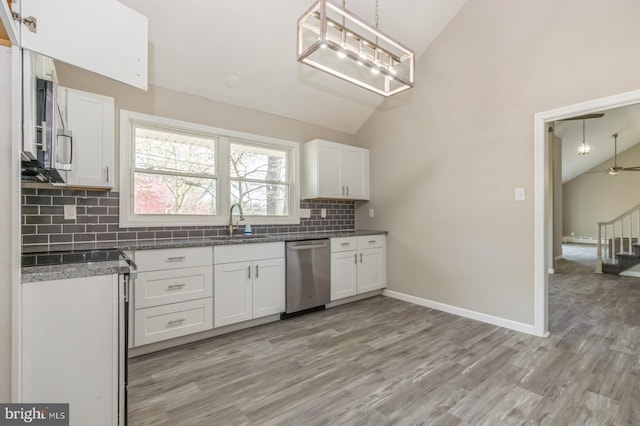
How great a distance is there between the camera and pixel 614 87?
238cm

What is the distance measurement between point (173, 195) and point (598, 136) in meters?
9.80

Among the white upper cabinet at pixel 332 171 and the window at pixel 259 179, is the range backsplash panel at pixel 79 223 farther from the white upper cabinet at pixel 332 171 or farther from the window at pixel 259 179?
the white upper cabinet at pixel 332 171

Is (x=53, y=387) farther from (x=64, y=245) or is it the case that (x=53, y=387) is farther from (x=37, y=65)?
(x=64, y=245)

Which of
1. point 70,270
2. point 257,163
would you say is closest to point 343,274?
point 257,163

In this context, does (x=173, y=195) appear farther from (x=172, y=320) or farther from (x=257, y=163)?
(x=172, y=320)

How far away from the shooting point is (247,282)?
2949mm

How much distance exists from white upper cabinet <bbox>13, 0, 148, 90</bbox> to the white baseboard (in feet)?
11.7

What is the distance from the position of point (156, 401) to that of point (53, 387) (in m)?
0.74

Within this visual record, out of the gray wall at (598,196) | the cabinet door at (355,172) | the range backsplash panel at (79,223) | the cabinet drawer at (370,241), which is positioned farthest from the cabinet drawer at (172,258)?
the gray wall at (598,196)

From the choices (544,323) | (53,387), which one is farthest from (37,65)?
(544,323)

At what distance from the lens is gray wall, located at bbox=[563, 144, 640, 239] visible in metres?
8.99

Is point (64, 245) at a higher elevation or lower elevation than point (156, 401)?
higher

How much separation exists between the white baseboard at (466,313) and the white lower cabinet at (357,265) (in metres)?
0.31

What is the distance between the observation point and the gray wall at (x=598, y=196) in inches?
354
